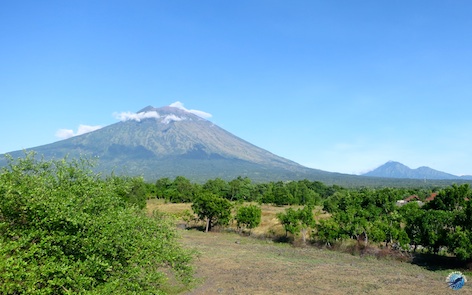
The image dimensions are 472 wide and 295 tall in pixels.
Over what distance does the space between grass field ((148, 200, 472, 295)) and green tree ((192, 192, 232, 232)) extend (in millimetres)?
11248

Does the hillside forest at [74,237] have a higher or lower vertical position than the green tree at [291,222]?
higher

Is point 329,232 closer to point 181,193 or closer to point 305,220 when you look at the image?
point 305,220

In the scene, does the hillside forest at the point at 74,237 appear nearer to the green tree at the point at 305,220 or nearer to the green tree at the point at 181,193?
the green tree at the point at 305,220

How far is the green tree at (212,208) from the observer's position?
5600 cm

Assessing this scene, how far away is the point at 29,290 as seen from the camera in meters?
10.2

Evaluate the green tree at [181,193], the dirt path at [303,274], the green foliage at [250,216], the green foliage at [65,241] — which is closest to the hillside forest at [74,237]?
the green foliage at [65,241]

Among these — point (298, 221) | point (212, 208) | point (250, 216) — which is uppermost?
point (212, 208)

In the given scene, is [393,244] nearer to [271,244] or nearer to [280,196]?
[271,244]

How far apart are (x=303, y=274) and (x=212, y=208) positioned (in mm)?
27017

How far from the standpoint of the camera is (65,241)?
1191 centimetres

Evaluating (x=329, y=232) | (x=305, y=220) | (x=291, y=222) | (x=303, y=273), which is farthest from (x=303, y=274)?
(x=291, y=222)

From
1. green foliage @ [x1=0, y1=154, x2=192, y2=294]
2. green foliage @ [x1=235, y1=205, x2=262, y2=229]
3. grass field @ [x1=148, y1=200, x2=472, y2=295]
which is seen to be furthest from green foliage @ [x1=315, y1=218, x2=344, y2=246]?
green foliage @ [x1=0, y1=154, x2=192, y2=294]

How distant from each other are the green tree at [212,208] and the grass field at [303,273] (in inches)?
443

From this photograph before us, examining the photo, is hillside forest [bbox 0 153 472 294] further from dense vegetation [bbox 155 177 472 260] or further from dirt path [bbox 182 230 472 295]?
dense vegetation [bbox 155 177 472 260]
